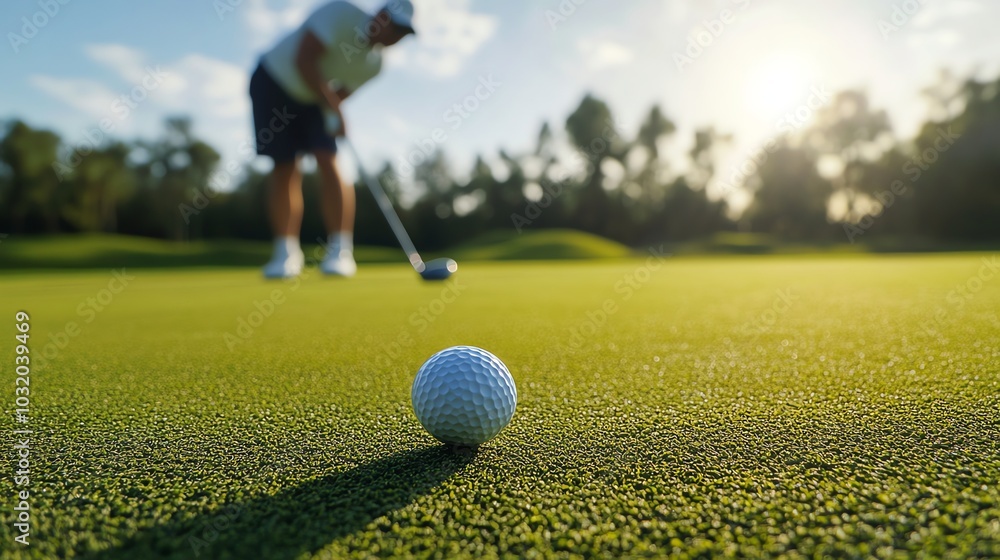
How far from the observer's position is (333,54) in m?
4.44

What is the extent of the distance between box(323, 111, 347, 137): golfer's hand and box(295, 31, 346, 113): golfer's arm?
8 centimetres

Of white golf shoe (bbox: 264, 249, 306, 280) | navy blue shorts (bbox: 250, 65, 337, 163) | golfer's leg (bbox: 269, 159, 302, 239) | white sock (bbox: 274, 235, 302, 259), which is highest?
navy blue shorts (bbox: 250, 65, 337, 163)

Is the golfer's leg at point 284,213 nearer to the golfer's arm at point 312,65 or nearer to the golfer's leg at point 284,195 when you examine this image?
the golfer's leg at point 284,195

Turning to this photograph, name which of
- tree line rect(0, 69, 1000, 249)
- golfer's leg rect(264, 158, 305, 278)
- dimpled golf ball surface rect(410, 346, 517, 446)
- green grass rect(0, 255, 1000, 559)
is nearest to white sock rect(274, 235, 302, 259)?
golfer's leg rect(264, 158, 305, 278)

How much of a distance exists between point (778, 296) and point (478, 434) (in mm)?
3861

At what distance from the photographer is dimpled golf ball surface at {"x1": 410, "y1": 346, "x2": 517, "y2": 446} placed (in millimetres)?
1232

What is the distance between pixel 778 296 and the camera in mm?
4422

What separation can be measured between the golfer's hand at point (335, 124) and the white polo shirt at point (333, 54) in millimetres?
169

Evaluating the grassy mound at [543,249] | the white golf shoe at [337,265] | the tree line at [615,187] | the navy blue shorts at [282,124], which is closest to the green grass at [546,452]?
the white golf shoe at [337,265]

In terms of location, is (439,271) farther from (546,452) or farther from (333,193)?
(546,452)

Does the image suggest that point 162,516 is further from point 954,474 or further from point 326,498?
point 954,474

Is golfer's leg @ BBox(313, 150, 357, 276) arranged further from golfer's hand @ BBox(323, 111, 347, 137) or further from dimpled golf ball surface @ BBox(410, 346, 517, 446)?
dimpled golf ball surface @ BBox(410, 346, 517, 446)

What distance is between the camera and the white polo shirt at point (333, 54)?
165 inches

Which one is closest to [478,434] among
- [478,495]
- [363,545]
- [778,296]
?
[478,495]
